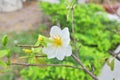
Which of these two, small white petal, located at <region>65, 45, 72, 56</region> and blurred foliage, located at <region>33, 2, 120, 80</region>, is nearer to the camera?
small white petal, located at <region>65, 45, 72, 56</region>

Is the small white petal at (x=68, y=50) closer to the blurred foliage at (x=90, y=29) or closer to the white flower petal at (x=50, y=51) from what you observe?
the white flower petal at (x=50, y=51)

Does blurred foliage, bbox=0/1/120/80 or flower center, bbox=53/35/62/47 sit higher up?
flower center, bbox=53/35/62/47

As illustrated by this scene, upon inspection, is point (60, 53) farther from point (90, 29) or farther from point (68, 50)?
point (90, 29)

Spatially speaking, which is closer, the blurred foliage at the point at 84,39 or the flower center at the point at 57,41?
the flower center at the point at 57,41

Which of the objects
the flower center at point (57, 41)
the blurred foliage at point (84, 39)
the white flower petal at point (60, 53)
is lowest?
the blurred foliage at point (84, 39)

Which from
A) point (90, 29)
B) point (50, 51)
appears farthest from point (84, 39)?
point (50, 51)

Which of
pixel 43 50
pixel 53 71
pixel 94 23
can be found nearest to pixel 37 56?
pixel 43 50

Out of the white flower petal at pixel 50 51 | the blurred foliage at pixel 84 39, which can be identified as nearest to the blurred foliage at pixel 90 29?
the blurred foliage at pixel 84 39

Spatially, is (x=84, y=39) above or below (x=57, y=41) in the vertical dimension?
below

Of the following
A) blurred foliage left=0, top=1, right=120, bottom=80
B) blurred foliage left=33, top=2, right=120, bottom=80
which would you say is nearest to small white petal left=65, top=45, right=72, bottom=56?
blurred foliage left=0, top=1, right=120, bottom=80

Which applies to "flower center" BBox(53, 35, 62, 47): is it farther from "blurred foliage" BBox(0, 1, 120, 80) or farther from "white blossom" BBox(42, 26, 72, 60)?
"blurred foliage" BBox(0, 1, 120, 80)

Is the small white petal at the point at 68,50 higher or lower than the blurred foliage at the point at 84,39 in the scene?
higher

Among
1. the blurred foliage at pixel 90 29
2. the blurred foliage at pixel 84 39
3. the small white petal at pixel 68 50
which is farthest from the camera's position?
the blurred foliage at pixel 90 29
